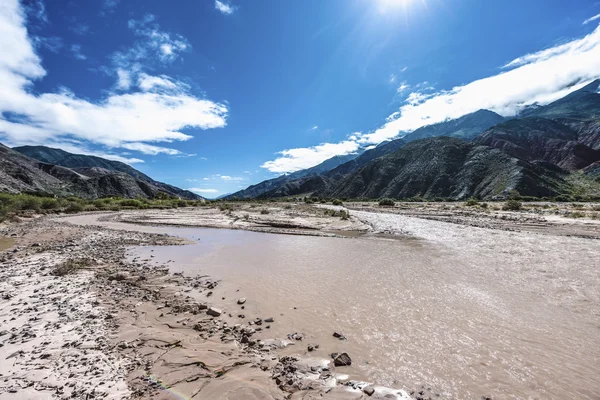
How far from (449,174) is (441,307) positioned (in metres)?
133

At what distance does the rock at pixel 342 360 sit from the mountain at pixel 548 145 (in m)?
189

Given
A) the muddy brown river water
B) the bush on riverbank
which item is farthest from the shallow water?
the bush on riverbank

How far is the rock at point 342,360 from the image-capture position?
521cm

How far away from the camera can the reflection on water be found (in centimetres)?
493

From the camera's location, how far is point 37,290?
8.33 meters

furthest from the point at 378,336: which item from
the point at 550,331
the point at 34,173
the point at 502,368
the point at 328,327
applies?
the point at 34,173

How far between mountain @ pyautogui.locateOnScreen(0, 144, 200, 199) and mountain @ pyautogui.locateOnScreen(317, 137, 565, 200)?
443ft

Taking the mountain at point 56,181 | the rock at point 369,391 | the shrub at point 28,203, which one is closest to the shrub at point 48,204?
the shrub at point 28,203

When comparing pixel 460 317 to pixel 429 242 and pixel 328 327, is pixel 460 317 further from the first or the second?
pixel 429 242

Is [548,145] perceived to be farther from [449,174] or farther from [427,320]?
[427,320]

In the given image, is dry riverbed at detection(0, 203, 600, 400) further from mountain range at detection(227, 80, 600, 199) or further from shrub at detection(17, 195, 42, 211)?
mountain range at detection(227, 80, 600, 199)

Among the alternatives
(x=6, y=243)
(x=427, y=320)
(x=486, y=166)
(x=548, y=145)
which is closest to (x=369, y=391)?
(x=427, y=320)

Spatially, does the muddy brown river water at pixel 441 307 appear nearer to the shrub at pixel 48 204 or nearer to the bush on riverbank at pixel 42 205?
the bush on riverbank at pixel 42 205

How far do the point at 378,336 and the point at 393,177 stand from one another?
510 ft
